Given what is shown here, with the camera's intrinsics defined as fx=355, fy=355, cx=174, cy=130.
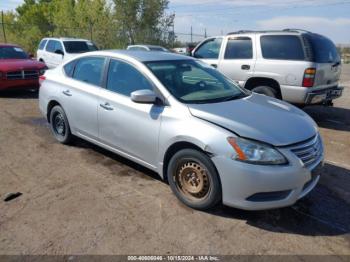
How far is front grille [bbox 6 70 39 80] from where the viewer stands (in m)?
10.1

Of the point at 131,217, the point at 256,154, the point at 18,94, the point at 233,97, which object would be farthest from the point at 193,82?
the point at 18,94

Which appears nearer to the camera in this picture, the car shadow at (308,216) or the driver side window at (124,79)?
the car shadow at (308,216)

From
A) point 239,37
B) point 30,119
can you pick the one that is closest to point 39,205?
point 30,119

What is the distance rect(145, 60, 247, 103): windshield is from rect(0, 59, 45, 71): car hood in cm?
702

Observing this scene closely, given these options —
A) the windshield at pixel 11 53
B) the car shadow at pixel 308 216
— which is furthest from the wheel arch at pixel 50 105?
the windshield at pixel 11 53

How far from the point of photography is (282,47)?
25.0ft

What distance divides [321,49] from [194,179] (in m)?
5.16

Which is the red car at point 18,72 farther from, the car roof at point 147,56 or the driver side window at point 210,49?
the car roof at point 147,56

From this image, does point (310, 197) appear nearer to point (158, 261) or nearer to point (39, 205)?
point (158, 261)

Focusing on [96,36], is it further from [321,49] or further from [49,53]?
[321,49]

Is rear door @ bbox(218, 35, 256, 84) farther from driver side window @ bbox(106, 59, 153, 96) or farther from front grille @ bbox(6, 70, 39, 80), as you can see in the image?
front grille @ bbox(6, 70, 39, 80)

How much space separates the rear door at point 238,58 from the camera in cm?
809

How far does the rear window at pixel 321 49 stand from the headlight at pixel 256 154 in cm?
451

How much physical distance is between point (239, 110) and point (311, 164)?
0.97m
